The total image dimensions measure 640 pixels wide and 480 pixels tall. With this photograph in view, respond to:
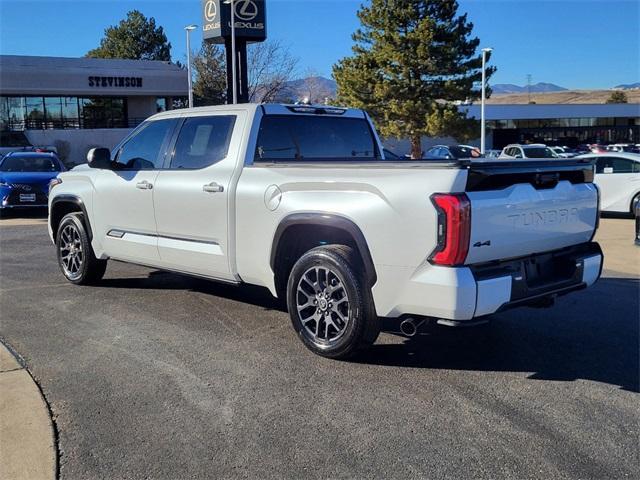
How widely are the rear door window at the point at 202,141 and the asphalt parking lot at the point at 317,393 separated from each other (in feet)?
4.79

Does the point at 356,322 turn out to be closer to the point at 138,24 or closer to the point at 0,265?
the point at 0,265

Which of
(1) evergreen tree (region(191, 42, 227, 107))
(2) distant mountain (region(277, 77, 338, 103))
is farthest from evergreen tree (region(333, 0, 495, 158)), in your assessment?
(1) evergreen tree (region(191, 42, 227, 107))

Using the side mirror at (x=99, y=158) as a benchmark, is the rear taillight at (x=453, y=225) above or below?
below

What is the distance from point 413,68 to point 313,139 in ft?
106

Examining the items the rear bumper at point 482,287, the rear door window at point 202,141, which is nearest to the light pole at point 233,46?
the rear door window at point 202,141

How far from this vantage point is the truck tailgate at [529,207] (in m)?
4.17

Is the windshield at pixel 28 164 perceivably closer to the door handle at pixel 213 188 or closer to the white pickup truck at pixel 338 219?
the white pickup truck at pixel 338 219

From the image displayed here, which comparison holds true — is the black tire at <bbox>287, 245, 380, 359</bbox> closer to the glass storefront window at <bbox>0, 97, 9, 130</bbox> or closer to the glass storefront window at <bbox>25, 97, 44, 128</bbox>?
the glass storefront window at <bbox>0, 97, 9, 130</bbox>

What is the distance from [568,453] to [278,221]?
8.64 feet

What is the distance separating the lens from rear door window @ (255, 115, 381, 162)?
5.87 m

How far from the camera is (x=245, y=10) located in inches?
1444

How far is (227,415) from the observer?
398 cm

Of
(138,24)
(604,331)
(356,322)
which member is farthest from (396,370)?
(138,24)

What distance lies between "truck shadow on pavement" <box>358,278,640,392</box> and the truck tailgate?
0.87m
